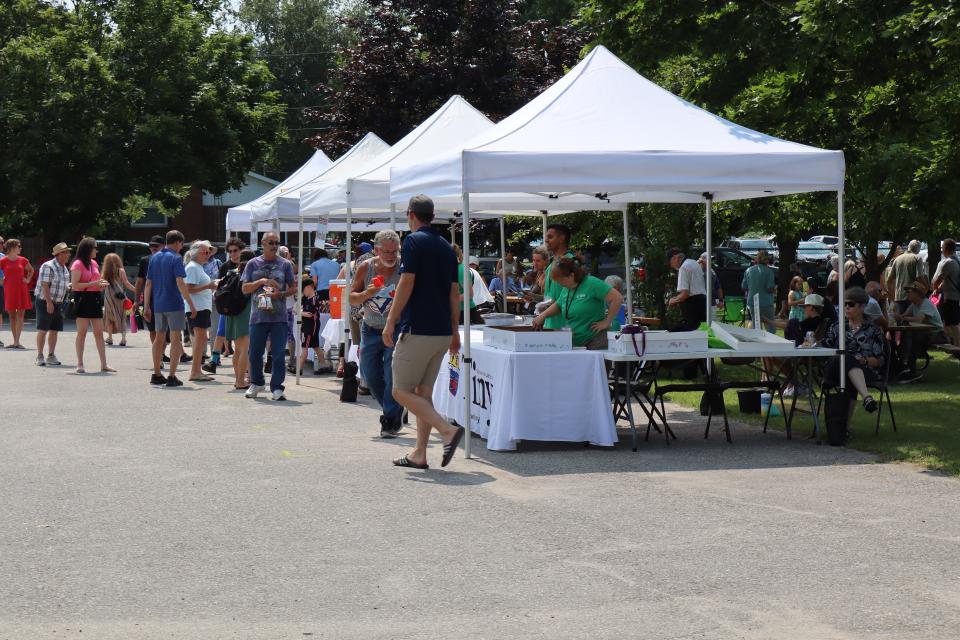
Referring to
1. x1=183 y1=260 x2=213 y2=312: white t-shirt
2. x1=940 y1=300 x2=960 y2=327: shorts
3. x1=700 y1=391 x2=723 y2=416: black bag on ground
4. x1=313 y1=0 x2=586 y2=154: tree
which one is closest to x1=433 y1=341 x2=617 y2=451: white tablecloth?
x1=700 y1=391 x2=723 y2=416: black bag on ground

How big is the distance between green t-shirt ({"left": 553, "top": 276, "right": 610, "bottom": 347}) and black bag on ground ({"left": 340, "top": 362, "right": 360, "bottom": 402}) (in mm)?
3613

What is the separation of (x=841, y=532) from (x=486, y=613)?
2.61m

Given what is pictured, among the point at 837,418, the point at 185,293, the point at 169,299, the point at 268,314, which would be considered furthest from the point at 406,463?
the point at 169,299

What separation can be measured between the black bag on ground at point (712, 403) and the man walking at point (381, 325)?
3.14 metres

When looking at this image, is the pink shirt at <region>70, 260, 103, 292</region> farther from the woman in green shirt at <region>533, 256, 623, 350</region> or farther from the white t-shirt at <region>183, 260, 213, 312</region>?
the woman in green shirt at <region>533, 256, 623, 350</region>

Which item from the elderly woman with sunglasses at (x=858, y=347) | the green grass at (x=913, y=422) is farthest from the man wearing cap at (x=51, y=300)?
the elderly woman with sunglasses at (x=858, y=347)

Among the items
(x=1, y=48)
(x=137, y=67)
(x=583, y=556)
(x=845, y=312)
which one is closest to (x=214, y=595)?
(x=583, y=556)

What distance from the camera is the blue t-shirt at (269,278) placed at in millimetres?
14258

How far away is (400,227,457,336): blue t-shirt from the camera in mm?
9359

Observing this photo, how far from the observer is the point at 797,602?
593cm

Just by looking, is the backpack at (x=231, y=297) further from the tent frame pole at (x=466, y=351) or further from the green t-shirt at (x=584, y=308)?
the tent frame pole at (x=466, y=351)

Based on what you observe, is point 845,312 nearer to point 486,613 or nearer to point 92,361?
point 486,613

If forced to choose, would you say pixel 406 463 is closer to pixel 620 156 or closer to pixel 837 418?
pixel 620 156

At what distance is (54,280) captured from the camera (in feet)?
62.6
